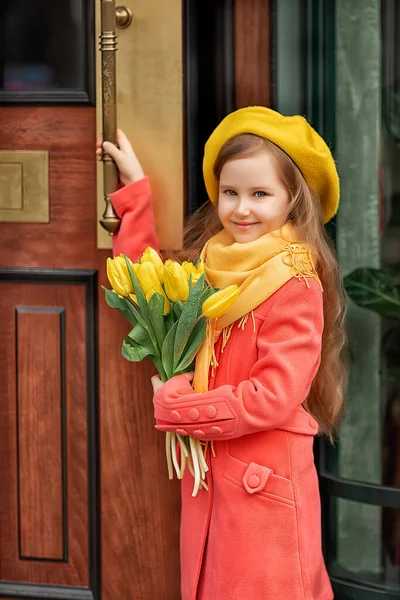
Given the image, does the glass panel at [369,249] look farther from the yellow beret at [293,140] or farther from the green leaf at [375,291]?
the yellow beret at [293,140]

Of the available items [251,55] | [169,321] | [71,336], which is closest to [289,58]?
[251,55]

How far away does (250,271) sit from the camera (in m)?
1.86

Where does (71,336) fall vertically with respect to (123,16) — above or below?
below

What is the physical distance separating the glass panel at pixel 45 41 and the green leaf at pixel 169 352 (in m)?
0.58

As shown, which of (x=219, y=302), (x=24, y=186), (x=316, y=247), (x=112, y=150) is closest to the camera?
(x=219, y=302)

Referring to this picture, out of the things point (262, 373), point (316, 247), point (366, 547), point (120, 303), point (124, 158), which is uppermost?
point (124, 158)

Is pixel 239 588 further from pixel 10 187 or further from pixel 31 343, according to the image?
pixel 10 187

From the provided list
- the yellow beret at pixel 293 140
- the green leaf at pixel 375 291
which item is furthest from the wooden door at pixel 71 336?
the green leaf at pixel 375 291

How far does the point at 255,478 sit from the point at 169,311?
337 millimetres

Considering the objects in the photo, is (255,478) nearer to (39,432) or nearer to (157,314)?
(157,314)

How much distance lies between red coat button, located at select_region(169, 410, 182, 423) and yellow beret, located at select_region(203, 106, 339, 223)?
1.57 feet

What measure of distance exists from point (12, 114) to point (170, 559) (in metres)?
0.99

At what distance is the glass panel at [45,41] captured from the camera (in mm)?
2102

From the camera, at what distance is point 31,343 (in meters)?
2.20
